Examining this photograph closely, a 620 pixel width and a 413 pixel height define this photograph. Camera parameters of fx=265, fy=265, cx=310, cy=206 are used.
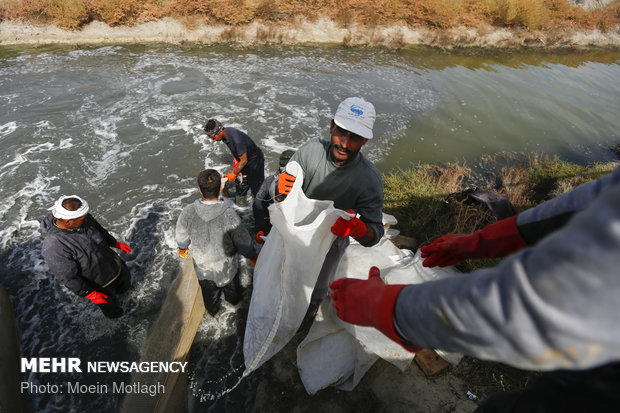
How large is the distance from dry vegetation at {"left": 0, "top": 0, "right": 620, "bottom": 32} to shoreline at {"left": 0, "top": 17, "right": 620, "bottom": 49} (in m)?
0.39

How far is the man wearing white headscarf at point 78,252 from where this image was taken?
248 centimetres

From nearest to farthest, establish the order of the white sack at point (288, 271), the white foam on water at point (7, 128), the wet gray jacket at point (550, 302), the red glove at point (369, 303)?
the wet gray jacket at point (550, 302) → the red glove at point (369, 303) → the white sack at point (288, 271) → the white foam on water at point (7, 128)

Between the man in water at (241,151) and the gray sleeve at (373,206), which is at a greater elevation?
the gray sleeve at (373,206)

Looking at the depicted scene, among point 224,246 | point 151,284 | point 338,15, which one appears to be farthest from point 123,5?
point 224,246

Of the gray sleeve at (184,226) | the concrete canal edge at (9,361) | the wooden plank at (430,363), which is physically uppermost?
the gray sleeve at (184,226)

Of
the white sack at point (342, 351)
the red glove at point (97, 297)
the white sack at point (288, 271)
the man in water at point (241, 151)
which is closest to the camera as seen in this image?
the white sack at point (288, 271)

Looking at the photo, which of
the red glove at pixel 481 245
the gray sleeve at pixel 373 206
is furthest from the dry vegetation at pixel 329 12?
the red glove at pixel 481 245

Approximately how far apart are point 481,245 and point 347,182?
1.12 m

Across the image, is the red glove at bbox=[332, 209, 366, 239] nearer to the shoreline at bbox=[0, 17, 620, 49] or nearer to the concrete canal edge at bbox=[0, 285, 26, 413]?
the concrete canal edge at bbox=[0, 285, 26, 413]

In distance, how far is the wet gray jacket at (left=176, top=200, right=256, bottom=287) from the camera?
269 centimetres

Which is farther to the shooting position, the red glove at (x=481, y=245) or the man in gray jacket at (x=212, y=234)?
the man in gray jacket at (x=212, y=234)

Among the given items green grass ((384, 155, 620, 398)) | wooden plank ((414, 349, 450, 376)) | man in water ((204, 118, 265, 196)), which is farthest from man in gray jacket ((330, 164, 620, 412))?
man in water ((204, 118, 265, 196))

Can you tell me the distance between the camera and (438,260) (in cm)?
185

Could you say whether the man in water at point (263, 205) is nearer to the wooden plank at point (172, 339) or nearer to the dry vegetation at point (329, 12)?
the wooden plank at point (172, 339)
